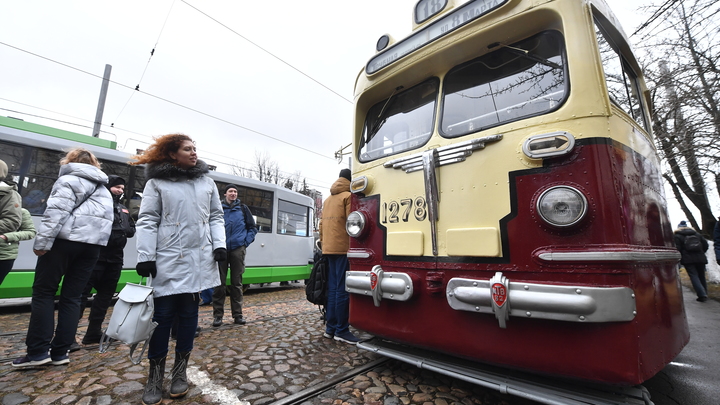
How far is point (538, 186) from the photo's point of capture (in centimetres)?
185

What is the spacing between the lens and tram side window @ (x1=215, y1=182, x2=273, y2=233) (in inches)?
312

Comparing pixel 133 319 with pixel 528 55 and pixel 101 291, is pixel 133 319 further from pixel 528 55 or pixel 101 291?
pixel 528 55

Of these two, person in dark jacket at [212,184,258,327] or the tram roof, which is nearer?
person in dark jacket at [212,184,258,327]

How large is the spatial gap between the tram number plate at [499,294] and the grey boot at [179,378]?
2035mm

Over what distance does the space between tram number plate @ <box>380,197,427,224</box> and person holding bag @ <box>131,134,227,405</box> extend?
1.30 meters

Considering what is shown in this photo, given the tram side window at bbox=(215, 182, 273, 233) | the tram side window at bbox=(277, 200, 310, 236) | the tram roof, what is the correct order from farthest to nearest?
the tram side window at bbox=(277, 200, 310, 236), the tram side window at bbox=(215, 182, 273, 233), the tram roof

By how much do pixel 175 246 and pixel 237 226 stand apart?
7.34 ft

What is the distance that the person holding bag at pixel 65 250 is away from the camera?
2615mm

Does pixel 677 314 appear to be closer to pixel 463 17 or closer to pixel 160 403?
pixel 463 17

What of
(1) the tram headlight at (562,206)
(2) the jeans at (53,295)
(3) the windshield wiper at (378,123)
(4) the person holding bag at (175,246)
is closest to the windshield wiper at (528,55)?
(1) the tram headlight at (562,206)

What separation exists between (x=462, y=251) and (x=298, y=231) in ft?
25.7

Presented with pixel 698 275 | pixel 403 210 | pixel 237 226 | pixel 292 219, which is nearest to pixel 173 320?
pixel 403 210

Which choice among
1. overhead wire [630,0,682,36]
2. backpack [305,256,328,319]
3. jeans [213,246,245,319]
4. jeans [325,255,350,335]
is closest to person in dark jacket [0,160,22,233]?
jeans [213,246,245,319]

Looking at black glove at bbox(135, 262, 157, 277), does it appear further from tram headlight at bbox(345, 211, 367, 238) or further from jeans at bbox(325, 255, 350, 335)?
jeans at bbox(325, 255, 350, 335)
